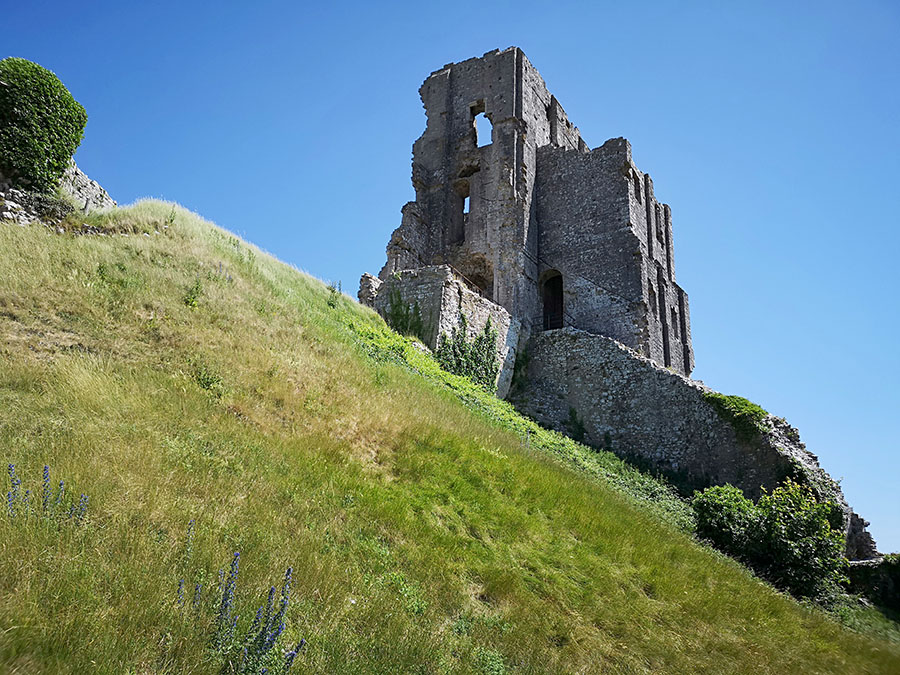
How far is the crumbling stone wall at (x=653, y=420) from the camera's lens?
14188 mm

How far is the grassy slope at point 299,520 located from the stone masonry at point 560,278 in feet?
19.6

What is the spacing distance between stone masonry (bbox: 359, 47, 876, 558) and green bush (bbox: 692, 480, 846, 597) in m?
3.13

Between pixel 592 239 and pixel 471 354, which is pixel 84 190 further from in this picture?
pixel 592 239

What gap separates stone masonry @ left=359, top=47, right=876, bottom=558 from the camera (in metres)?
15.5

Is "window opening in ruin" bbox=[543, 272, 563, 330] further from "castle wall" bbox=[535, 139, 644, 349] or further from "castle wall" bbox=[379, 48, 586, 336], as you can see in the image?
"castle wall" bbox=[379, 48, 586, 336]

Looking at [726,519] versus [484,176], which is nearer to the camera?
[726,519]

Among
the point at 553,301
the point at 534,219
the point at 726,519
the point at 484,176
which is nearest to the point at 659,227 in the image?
the point at 553,301

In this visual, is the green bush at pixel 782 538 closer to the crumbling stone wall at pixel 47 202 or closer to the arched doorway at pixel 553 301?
the arched doorway at pixel 553 301

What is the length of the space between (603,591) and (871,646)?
4.52 meters

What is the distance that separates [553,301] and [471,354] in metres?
9.14

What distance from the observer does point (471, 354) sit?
17.2 m

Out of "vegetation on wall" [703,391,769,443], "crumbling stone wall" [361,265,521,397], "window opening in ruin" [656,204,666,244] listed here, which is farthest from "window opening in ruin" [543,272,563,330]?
"vegetation on wall" [703,391,769,443]

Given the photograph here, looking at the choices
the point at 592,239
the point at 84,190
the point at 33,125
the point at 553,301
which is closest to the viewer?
the point at 33,125

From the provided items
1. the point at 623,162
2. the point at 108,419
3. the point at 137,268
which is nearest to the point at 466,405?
the point at 137,268
